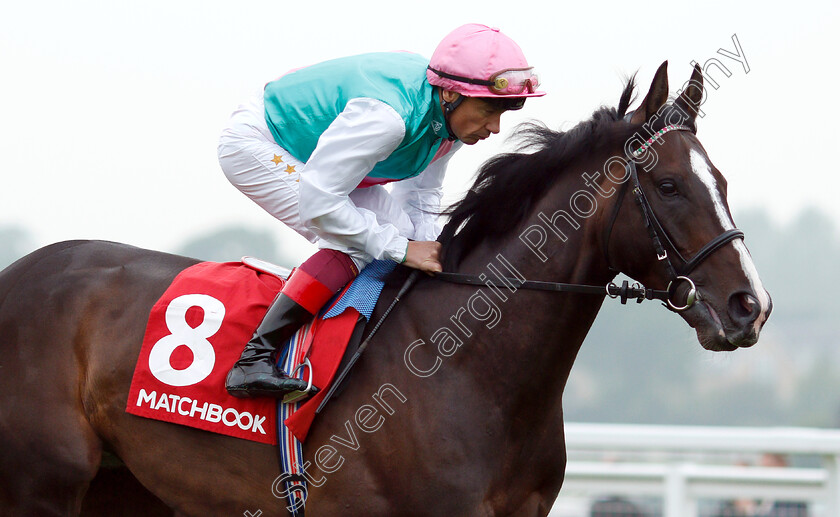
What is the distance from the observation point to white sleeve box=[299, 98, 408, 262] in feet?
8.63

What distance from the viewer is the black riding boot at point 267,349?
272cm

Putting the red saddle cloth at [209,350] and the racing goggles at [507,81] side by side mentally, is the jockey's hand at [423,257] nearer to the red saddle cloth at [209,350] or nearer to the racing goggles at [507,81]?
the red saddle cloth at [209,350]

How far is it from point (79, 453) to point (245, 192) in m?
1.10

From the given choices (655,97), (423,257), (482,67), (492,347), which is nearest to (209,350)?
(423,257)

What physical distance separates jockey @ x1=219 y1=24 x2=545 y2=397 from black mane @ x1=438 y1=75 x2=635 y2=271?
11cm

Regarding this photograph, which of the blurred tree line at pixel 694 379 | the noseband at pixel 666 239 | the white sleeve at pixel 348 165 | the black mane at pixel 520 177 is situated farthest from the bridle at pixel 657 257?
the blurred tree line at pixel 694 379

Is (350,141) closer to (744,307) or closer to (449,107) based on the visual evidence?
(449,107)

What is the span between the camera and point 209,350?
2.91 m

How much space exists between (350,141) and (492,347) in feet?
A: 2.51

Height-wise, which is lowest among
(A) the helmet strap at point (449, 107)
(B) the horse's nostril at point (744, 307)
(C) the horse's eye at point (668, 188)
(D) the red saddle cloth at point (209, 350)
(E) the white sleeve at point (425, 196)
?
(D) the red saddle cloth at point (209, 350)

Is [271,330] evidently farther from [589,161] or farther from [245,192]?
[589,161]

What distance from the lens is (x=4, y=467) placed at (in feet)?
10.4

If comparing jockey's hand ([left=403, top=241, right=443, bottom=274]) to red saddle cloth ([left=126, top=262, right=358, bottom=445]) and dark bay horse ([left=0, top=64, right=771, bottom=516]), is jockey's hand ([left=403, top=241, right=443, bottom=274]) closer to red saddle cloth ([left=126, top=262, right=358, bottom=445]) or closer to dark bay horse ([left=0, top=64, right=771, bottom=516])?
dark bay horse ([left=0, top=64, right=771, bottom=516])

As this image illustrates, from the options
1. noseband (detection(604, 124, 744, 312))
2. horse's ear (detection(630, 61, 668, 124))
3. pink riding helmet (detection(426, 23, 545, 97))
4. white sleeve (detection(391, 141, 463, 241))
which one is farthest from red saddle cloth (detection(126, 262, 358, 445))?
horse's ear (detection(630, 61, 668, 124))
